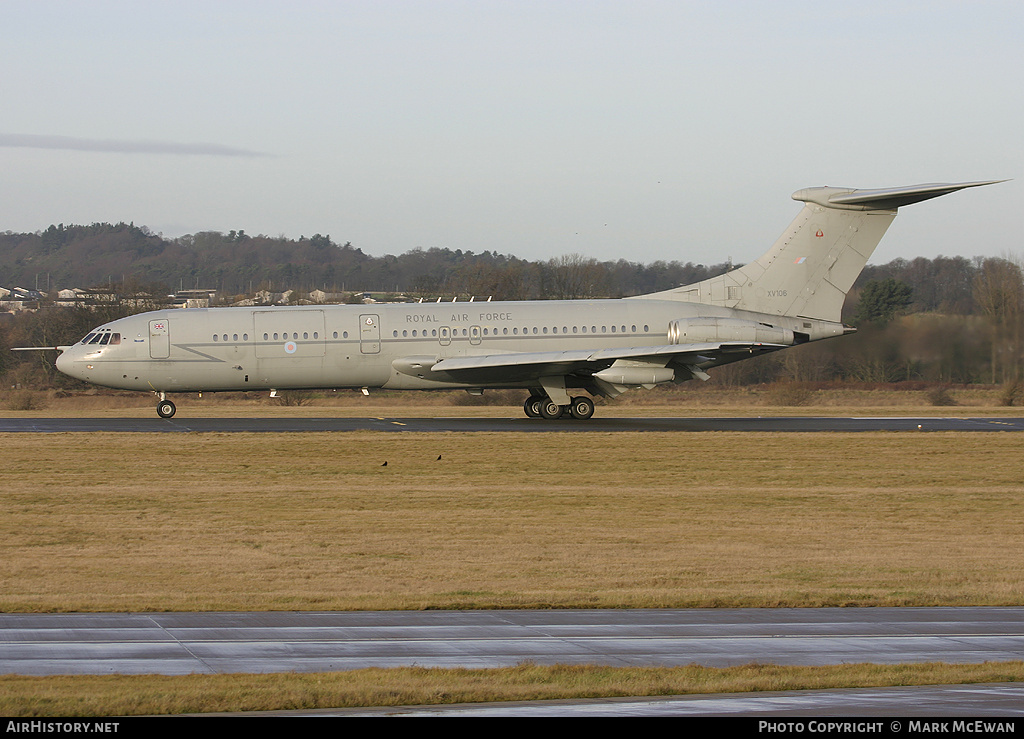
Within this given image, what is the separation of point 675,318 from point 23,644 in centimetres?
2867

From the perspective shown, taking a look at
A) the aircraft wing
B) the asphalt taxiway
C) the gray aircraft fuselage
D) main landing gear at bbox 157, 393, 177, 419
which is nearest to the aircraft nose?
the gray aircraft fuselage

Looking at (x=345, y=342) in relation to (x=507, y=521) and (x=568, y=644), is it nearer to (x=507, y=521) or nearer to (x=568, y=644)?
(x=507, y=521)

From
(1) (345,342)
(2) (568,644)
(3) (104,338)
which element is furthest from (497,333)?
(2) (568,644)

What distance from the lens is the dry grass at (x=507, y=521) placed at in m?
14.0

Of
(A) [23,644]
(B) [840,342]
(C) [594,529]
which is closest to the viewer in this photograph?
(A) [23,644]

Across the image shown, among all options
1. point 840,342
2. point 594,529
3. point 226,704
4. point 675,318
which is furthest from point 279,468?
point 840,342

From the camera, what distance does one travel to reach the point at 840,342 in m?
46.7

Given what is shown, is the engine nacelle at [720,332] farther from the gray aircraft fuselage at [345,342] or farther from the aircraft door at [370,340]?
the aircraft door at [370,340]

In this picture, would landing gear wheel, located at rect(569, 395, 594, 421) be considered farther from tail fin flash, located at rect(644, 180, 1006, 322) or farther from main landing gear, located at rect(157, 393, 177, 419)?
main landing gear, located at rect(157, 393, 177, 419)

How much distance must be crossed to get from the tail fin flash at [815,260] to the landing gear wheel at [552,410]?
6735mm

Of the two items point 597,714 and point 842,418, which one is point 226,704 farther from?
point 842,418

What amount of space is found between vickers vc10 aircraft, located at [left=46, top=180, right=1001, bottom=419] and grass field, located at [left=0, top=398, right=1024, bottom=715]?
4624mm
